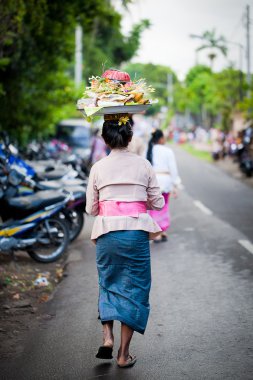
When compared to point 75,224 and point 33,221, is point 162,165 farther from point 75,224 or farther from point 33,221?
point 33,221

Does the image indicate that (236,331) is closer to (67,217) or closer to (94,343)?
(94,343)

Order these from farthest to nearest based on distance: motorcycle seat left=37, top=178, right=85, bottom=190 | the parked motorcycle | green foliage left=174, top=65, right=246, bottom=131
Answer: green foliage left=174, top=65, right=246, bottom=131 → motorcycle seat left=37, top=178, right=85, bottom=190 → the parked motorcycle

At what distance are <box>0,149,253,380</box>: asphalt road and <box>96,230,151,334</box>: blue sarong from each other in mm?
412

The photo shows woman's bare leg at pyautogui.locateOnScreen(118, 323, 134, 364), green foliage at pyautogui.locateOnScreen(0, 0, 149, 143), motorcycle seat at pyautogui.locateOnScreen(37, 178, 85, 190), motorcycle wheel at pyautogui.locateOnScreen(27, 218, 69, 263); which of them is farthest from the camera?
green foliage at pyautogui.locateOnScreen(0, 0, 149, 143)

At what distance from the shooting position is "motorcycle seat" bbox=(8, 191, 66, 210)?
8.13m

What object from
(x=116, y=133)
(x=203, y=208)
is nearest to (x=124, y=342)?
(x=116, y=133)

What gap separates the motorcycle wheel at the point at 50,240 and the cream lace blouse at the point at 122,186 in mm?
3733

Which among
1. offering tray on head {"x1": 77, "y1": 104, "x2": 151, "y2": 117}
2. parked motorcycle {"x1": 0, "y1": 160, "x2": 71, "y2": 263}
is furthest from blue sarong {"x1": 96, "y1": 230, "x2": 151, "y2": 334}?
parked motorcycle {"x1": 0, "y1": 160, "x2": 71, "y2": 263}

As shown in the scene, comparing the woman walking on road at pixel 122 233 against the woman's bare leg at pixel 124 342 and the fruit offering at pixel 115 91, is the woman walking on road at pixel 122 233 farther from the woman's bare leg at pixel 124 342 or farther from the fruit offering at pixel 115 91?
the fruit offering at pixel 115 91

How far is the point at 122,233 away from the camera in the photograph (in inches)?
177

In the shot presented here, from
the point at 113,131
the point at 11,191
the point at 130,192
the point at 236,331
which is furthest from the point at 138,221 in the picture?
the point at 11,191

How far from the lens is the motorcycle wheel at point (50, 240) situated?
27.2 feet

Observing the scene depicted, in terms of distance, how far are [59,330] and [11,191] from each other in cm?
321

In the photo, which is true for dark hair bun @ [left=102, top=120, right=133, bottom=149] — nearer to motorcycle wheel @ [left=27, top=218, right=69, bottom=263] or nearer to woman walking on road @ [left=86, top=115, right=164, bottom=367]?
woman walking on road @ [left=86, top=115, right=164, bottom=367]
